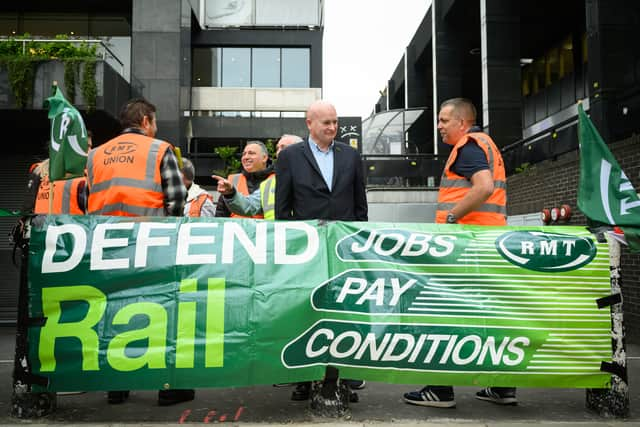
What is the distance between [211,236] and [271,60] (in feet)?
102

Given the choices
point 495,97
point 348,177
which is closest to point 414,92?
point 495,97

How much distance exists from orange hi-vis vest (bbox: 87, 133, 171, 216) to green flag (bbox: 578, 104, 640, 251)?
3.31m

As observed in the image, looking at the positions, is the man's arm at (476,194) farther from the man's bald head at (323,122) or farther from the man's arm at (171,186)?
the man's arm at (171,186)

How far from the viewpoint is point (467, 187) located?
4.83 m

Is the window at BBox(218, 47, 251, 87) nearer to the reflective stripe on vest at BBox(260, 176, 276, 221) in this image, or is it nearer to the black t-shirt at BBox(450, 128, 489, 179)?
the reflective stripe on vest at BBox(260, 176, 276, 221)

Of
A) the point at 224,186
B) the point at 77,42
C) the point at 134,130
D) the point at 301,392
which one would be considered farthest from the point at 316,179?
the point at 77,42

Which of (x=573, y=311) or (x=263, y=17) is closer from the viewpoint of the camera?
(x=573, y=311)

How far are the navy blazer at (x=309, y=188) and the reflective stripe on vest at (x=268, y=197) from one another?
1.10 meters

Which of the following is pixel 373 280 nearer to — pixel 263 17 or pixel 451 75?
pixel 451 75

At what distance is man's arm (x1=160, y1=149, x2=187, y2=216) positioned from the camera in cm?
462

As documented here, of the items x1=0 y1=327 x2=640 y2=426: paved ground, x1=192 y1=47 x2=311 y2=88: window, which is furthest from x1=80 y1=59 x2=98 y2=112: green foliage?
x1=192 y1=47 x2=311 y2=88: window

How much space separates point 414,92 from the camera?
3503 centimetres

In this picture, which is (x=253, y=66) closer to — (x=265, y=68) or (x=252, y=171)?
(x=265, y=68)

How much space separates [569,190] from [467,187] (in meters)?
7.11
